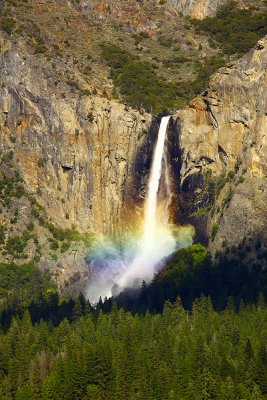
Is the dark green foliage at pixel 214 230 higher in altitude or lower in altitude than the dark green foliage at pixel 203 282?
higher

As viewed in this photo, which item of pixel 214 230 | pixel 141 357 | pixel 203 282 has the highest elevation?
pixel 214 230

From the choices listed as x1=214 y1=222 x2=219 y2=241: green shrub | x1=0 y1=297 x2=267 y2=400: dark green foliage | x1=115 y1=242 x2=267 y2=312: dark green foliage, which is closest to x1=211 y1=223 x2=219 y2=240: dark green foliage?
x1=214 y1=222 x2=219 y2=241: green shrub

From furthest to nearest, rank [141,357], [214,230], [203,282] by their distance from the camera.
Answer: [214,230], [203,282], [141,357]

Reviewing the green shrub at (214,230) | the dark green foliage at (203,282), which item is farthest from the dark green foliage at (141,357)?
the green shrub at (214,230)

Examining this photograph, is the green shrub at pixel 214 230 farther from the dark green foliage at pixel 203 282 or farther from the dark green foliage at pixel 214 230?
the dark green foliage at pixel 203 282

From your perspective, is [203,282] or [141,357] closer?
[141,357]

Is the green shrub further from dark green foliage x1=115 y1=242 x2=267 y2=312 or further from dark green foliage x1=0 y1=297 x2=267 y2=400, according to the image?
dark green foliage x1=0 y1=297 x2=267 y2=400

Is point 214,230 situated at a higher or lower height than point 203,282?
higher

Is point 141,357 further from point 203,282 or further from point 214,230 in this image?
point 214,230

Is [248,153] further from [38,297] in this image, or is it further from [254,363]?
[254,363]

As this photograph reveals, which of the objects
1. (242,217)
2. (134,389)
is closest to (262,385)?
(134,389)

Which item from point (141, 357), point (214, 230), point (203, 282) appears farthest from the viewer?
point (214, 230)

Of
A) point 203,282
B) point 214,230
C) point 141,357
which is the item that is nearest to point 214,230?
point 214,230
